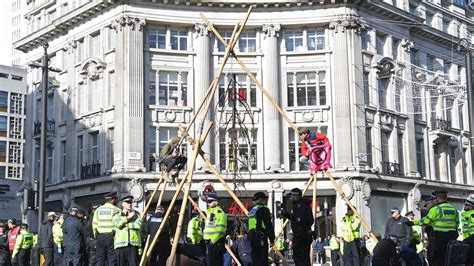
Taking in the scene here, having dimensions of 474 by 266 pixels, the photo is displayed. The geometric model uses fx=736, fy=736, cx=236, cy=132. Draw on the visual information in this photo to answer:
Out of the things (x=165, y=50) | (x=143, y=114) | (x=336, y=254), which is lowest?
(x=336, y=254)

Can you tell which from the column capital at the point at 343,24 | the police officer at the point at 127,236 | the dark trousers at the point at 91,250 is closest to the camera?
the police officer at the point at 127,236

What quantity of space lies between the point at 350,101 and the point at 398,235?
84.8ft

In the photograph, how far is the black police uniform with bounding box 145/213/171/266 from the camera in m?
18.1

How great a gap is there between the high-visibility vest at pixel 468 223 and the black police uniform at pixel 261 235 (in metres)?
4.00

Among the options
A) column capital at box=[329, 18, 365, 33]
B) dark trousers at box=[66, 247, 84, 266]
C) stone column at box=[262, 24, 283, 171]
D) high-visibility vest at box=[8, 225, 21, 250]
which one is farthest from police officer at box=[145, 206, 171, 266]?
column capital at box=[329, 18, 365, 33]

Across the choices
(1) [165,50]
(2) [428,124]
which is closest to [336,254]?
(1) [165,50]

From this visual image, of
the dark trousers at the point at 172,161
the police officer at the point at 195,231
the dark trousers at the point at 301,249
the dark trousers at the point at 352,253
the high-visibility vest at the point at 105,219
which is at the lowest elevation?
the dark trousers at the point at 352,253

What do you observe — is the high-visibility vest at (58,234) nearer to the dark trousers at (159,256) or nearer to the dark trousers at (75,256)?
the dark trousers at (75,256)

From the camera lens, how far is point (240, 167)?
139 ft

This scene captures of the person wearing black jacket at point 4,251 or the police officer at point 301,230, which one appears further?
the person wearing black jacket at point 4,251

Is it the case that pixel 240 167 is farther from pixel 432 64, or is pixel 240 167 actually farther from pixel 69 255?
pixel 69 255

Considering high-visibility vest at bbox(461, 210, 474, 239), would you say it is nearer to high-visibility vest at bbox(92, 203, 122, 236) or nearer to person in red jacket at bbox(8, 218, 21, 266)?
high-visibility vest at bbox(92, 203, 122, 236)

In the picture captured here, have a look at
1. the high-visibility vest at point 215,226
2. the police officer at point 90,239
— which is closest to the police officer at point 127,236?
the high-visibility vest at point 215,226

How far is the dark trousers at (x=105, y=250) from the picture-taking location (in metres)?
16.0
